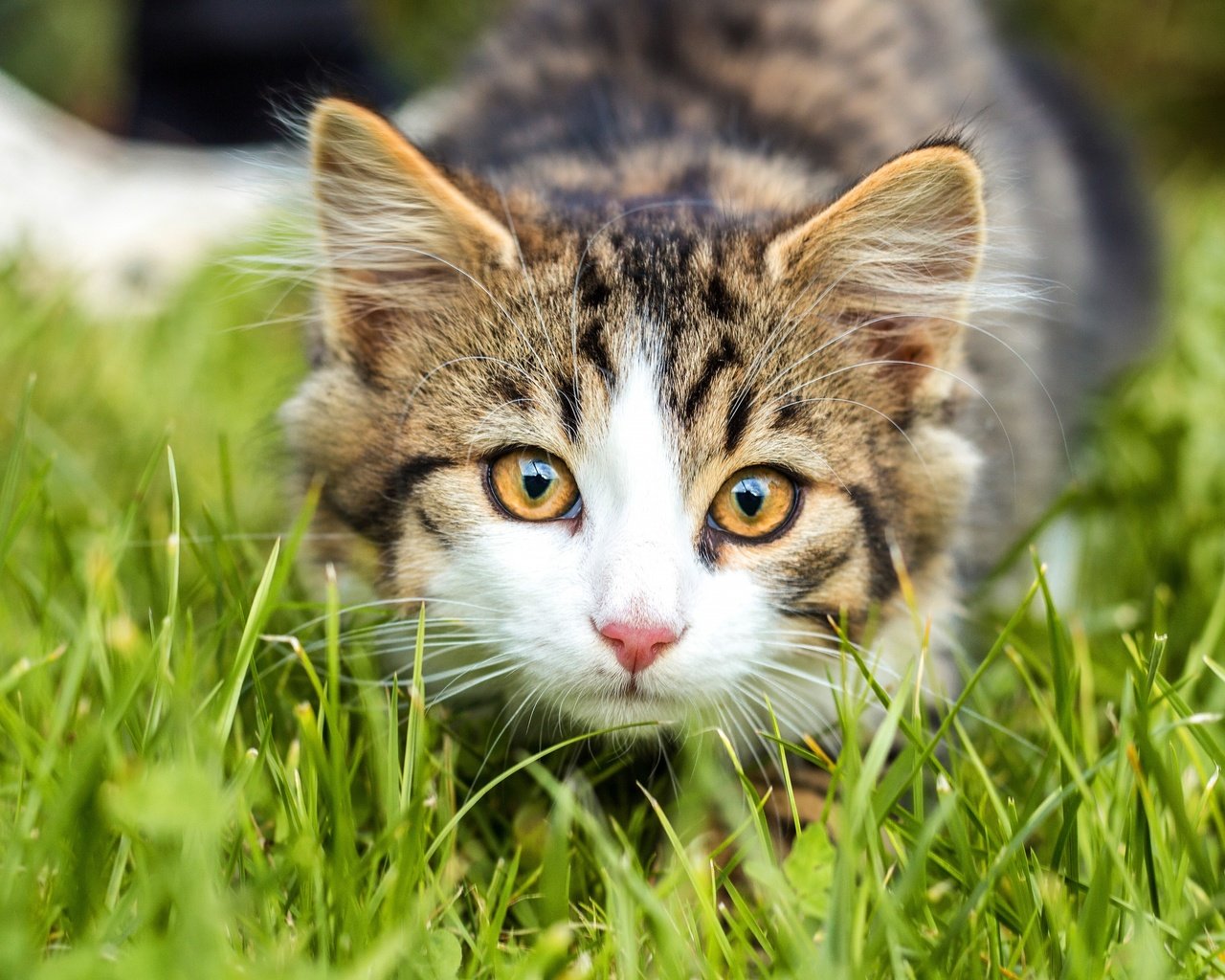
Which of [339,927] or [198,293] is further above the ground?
[198,293]

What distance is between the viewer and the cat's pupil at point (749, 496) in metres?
1.51

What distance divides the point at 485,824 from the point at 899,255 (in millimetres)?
952

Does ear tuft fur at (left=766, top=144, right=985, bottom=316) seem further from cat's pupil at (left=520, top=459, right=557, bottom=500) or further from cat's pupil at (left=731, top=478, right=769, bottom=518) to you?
cat's pupil at (left=520, top=459, right=557, bottom=500)

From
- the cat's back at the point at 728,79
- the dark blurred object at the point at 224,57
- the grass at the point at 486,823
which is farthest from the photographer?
the dark blurred object at the point at 224,57

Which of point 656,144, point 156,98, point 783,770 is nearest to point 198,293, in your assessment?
point 656,144

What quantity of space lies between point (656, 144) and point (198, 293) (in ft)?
6.08

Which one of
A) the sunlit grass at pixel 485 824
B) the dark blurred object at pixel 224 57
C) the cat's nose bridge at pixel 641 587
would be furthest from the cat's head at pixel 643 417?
the dark blurred object at pixel 224 57

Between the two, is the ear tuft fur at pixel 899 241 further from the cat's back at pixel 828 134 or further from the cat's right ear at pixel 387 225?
the cat's right ear at pixel 387 225

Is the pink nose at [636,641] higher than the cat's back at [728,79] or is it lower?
lower

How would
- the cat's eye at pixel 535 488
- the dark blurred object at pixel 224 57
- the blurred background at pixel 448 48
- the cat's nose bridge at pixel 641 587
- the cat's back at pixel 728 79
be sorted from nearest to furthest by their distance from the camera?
the cat's nose bridge at pixel 641 587
the cat's eye at pixel 535 488
the cat's back at pixel 728 79
the blurred background at pixel 448 48
the dark blurred object at pixel 224 57

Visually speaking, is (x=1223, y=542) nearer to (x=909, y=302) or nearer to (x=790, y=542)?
(x=909, y=302)

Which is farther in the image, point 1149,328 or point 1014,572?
point 1149,328

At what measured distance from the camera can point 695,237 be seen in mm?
1629

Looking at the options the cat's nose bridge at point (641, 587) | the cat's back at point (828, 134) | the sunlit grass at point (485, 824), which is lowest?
the sunlit grass at point (485, 824)
